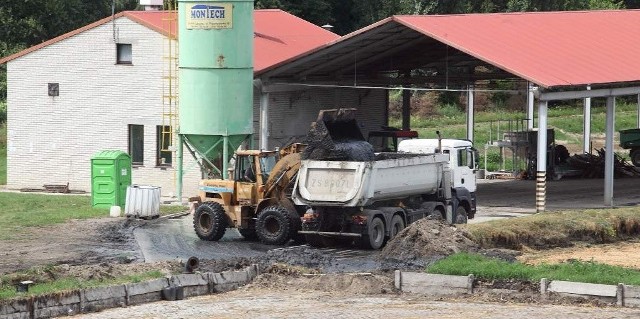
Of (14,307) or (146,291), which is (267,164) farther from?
(14,307)

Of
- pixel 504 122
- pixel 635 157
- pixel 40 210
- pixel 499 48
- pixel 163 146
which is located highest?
pixel 499 48

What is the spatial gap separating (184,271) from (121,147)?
19.1 metres

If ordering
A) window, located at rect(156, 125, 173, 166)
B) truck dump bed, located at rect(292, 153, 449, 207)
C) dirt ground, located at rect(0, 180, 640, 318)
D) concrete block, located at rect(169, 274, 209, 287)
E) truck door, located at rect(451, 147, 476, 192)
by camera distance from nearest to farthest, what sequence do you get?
dirt ground, located at rect(0, 180, 640, 318), concrete block, located at rect(169, 274, 209, 287), truck dump bed, located at rect(292, 153, 449, 207), truck door, located at rect(451, 147, 476, 192), window, located at rect(156, 125, 173, 166)

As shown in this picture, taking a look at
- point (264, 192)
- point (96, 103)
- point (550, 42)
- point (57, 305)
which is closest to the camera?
Answer: point (57, 305)

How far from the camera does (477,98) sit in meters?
74.9

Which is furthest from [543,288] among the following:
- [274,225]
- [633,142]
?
[633,142]

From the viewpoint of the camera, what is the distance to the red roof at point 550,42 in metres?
39.9

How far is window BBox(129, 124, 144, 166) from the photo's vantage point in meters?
45.0

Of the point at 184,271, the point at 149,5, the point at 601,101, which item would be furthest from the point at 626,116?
the point at 184,271

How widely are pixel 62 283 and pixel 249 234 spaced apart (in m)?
9.96

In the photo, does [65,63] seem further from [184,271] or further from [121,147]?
[184,271]

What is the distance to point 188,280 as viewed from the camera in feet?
83.7

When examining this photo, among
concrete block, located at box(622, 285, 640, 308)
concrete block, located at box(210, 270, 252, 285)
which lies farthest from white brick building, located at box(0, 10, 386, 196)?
concrete block, located at box(622, 285, 640, 308)

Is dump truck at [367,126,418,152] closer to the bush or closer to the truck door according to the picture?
the truck door
